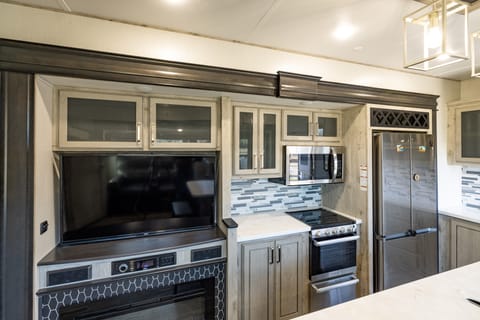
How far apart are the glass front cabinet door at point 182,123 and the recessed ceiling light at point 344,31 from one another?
1.18 m

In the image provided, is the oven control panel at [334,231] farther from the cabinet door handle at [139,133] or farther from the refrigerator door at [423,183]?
the cabinet door handle at [139,133]

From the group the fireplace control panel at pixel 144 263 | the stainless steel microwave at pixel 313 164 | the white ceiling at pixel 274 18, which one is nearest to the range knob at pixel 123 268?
the fireplace control panel at pixel 144 263

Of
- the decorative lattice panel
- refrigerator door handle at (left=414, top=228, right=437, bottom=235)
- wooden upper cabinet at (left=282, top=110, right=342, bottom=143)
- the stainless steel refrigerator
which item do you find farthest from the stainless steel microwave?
refrigerator door handle at (left=414, top=228, right=437, bottom=235)

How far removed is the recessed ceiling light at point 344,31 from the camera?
178 centimetres

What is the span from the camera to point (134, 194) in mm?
2029

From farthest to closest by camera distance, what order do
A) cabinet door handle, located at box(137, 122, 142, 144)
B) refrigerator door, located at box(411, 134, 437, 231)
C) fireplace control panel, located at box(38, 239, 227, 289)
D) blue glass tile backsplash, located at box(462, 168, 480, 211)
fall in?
blue glass tile backsplash, located at box(462, 168, 480, 211)
refrigerator door, located at box(411, 134, 437, 231)
cabinet door handle, located at box(137, 122, 142, 144)
fireplace control panel, located at box(38, 239, 227, 289)

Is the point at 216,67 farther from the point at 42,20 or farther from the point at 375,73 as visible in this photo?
the point at 375,73

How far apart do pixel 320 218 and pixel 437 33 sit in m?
1.96

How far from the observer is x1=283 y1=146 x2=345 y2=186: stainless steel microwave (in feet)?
8.24

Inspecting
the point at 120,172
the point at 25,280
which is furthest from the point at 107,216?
the point at 25,280

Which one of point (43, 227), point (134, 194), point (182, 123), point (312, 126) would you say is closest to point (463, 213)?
point (312, 126)

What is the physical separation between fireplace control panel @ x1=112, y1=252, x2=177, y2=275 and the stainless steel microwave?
1.35 meters

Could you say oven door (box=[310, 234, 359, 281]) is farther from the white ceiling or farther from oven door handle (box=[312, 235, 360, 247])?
the white ceiling

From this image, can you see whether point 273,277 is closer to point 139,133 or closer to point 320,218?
point 320,218
